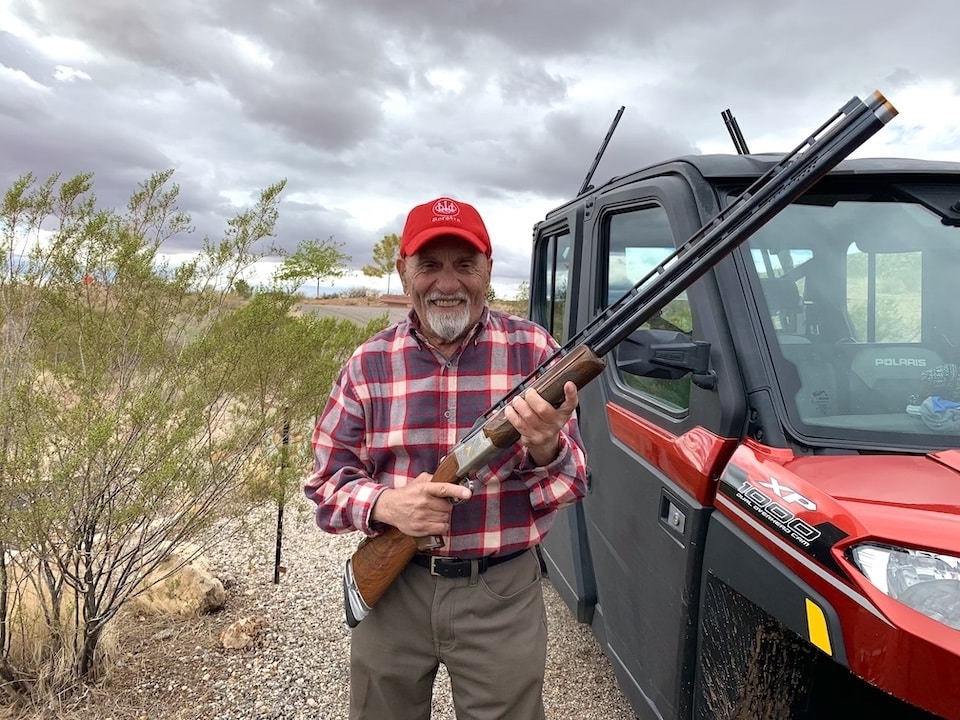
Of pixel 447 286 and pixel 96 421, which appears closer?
pixel 447 286

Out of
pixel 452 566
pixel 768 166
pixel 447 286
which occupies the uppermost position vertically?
pixel 768 166

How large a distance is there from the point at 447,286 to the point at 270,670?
2.58 meters

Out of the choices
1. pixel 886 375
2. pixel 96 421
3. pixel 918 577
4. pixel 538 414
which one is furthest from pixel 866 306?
pixel 96 421

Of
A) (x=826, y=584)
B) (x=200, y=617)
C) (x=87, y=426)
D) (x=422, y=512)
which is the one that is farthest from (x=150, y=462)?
(x=826, y=584)

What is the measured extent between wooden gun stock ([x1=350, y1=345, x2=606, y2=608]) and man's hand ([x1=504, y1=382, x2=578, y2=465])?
2 cm

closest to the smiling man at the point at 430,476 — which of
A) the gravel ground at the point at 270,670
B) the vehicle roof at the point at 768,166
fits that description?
the vehicle roof at the point at 768,166

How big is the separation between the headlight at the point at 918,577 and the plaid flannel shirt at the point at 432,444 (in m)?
0.78

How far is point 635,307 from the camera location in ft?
5.61

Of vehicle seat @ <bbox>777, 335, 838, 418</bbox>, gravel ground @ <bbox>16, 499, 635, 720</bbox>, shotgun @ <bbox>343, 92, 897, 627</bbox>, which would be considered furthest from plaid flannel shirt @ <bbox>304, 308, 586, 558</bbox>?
gravel ground @ <bbox>16, 499, 635, 720</bbox>

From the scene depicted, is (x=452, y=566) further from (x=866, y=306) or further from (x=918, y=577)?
(x=866, y=306)

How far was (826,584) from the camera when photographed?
54.2 inches

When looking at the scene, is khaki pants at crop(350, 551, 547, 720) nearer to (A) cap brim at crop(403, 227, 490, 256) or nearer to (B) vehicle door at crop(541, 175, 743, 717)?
(B) vehicle door at crop(541, 175, 743, 717)

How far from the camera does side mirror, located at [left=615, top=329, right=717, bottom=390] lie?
178 centimetres

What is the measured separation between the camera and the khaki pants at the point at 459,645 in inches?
74.9
